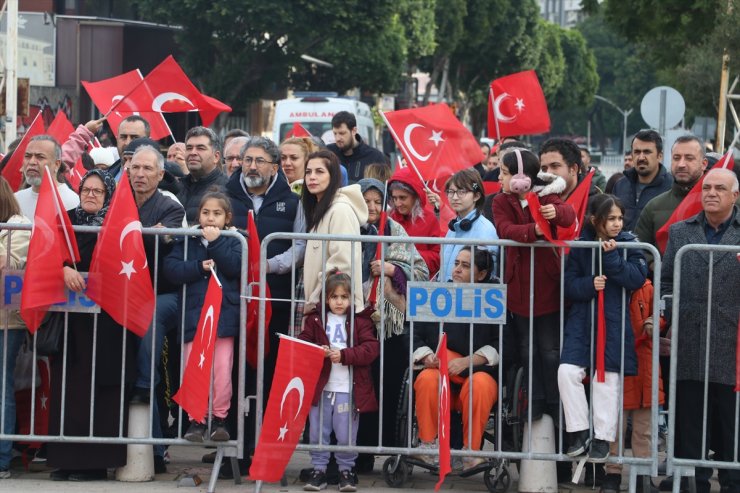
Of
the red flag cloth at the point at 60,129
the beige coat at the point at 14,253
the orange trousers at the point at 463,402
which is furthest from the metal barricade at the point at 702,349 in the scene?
the red flag cloth at the point at 60,129

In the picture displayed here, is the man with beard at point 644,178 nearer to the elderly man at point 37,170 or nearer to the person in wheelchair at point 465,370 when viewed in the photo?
the person in wheelchair at point 465,370

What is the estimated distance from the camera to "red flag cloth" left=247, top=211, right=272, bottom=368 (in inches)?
307

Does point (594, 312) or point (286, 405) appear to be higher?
point (594, 312)

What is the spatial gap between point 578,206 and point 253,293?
6.12 feet

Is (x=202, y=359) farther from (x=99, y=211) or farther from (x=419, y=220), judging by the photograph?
(x=419, y=220)

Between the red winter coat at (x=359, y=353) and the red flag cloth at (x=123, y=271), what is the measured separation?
2.92 feet

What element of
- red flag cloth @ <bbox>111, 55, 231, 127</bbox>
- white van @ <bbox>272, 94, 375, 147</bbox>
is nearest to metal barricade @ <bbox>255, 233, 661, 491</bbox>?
red flag cloth @ <bbox>111, 55, 231, 127</bbox>

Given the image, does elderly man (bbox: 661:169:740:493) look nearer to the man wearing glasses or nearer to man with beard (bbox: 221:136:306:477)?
man with beard (bbox: 221:136:306:477)

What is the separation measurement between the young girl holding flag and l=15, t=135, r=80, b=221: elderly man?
3.22 m

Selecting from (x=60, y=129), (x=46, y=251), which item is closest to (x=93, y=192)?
(x=46, y=251)

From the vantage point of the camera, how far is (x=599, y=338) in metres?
7.42

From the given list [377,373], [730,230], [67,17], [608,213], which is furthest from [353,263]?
[67,17]

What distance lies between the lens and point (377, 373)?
800 centimetres

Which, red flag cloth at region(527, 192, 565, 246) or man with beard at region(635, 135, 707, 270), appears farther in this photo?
man with beard at region(635, 135, 707, 270)
